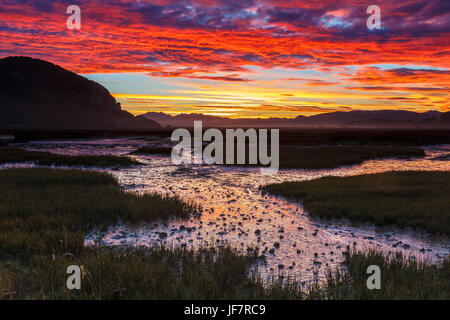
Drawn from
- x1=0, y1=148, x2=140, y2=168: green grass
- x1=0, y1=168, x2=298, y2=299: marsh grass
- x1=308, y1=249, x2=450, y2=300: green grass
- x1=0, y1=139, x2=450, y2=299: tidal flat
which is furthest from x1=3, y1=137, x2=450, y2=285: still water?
x1=0, y1=148, x2=140, y2=168: green grass

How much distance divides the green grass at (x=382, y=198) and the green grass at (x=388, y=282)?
16.7ft

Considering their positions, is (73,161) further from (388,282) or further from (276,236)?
(388,282)

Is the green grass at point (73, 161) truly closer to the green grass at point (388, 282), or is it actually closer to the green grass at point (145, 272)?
the green grass at point (145, 272)

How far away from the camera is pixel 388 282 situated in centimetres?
719

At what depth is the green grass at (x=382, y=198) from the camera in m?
13.5

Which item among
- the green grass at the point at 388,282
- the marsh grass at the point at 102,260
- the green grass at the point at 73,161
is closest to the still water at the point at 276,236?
the green grass at the point at 388,282

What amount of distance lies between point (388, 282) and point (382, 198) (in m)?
11.3

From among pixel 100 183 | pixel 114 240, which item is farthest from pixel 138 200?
pixel 100 183

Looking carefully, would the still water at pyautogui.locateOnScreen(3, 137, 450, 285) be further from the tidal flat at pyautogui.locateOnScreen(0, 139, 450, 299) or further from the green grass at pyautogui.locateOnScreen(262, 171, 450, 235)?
the green grass at pyautogui.locateOnScreen(262, 171, 450, 235)

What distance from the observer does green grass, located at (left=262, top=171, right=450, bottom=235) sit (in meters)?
13.5

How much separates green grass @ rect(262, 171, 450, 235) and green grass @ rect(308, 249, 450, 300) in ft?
16.7
